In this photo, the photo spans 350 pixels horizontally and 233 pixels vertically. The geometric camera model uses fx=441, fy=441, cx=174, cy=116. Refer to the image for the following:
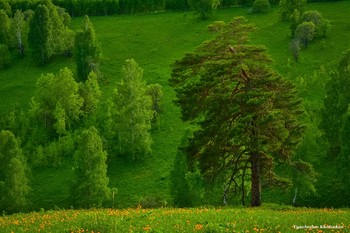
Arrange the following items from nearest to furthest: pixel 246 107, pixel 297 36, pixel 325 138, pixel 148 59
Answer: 1. pixel 246 107
2. pixel 325 138
3. pixel 297 36
4. pixel 148 59

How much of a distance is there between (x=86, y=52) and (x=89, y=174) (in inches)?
1731

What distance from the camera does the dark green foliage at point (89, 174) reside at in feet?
182

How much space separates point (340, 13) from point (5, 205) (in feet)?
304

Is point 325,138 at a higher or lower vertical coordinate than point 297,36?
lower

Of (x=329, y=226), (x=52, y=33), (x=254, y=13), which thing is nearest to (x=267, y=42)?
(x=254, y=13)

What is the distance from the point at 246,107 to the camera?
1010 inches

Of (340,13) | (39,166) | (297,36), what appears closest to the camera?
(39,166)

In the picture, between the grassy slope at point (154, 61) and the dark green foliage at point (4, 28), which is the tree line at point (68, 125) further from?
the dark green foliage at point (4, 28)

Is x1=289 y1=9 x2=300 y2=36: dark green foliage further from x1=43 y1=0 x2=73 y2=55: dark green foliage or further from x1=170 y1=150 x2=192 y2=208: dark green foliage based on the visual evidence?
x1=170 y1=150 x2=192 y2=208: dark green foliage

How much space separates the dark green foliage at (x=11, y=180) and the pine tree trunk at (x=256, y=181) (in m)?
40.8

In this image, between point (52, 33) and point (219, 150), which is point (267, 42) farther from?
point (219, 150)

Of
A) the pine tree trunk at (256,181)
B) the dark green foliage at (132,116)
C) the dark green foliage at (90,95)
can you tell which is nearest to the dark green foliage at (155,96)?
the dark green foliage at (132,116)

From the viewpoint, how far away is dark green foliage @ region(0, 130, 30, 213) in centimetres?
5844

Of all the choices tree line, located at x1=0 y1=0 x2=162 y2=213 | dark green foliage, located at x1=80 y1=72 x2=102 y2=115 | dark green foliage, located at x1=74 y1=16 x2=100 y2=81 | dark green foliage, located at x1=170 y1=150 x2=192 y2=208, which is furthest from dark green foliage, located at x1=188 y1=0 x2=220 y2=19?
dark green foliage, located at x1=170 y1=150 x2=192 y2=208
